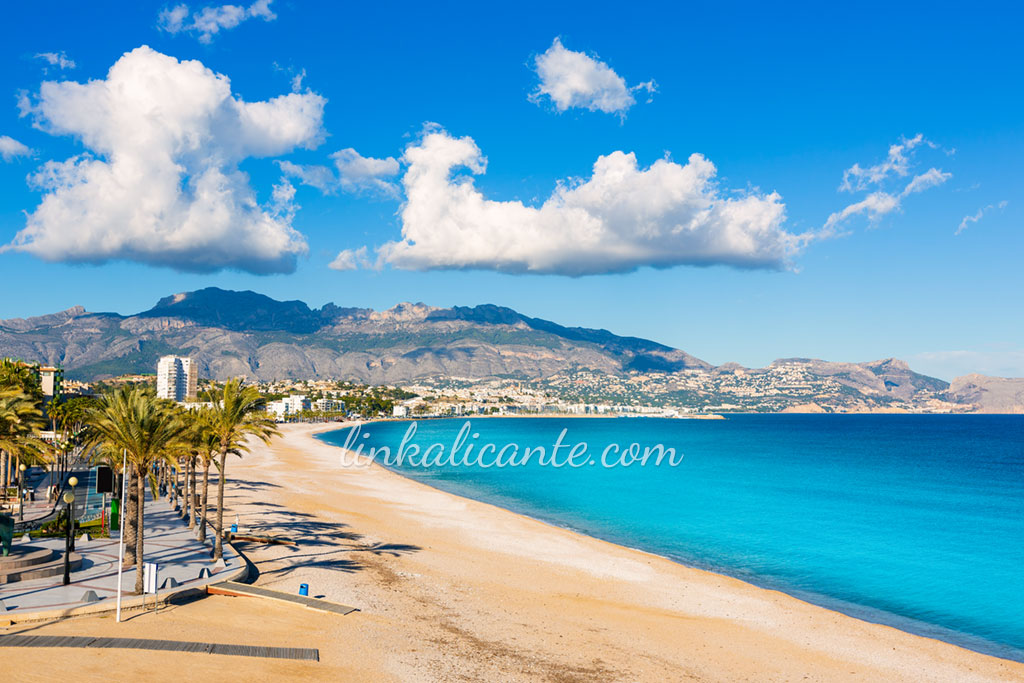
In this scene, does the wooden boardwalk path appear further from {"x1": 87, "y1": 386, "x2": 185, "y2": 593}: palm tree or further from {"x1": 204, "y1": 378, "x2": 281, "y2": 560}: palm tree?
{"x1": 204, "y1": 378, "x2": 281, "y2": 560}: palm tree

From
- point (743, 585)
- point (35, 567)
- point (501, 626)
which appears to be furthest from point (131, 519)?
point (743, 585)

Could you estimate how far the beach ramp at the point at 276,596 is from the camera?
23.2 metres

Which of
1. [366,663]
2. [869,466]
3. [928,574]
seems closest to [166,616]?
[366,663]

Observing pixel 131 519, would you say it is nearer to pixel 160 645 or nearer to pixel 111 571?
pixel 111 571

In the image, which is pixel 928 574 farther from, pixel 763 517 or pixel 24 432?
pixel 24 432

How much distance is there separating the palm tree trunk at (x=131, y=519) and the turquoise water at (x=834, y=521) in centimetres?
2981

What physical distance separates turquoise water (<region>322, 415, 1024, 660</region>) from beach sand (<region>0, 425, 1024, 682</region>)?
206 inches

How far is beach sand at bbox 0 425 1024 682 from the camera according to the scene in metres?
18.3


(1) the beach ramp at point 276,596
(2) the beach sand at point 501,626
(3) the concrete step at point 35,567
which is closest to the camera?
(2) the beach sand at point 501,626

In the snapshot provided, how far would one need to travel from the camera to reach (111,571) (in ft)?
81.1

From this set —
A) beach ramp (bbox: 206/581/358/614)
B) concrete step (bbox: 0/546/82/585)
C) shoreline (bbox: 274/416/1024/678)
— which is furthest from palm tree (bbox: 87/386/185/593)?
shoreline (bbox: 274/416/1024/678)

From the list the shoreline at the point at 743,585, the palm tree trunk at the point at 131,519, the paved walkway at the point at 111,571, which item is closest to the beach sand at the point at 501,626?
the shoreline at the point at 743,585

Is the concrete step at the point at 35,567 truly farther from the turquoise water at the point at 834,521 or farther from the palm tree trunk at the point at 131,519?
the turquoise water at the point at 834,521

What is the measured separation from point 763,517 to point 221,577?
47341 mm
